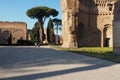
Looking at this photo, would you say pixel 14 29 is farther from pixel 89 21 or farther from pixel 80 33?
pixel 80 33

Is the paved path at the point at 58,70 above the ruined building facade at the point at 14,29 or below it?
below

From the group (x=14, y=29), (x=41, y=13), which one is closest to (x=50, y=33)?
(x=41, y=13)

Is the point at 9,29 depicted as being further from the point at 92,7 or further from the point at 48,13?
the point at 92,7

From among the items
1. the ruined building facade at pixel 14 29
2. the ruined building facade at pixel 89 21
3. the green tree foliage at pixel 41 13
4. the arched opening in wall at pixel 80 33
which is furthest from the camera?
the ruined building facade at pixel 14 29

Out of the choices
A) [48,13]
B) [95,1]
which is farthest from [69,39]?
[48,13]

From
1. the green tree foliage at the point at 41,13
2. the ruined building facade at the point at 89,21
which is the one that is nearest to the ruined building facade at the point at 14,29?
the green tree foliage at the point at 41,13

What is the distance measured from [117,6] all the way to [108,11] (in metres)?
27.9

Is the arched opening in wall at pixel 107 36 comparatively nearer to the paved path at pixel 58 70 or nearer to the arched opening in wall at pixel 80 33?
the arched opening in wall at pixel 80 33

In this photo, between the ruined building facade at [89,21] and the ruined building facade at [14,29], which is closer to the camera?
the ruined building facade at [89,21]

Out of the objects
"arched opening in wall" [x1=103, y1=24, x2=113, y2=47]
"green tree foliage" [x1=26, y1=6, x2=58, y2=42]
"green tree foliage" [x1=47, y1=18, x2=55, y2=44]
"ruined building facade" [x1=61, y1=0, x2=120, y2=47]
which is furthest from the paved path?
"green tree foliage" [x1=47, y1=18, x2=55, y2=44]

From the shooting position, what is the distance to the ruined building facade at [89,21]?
51244mm

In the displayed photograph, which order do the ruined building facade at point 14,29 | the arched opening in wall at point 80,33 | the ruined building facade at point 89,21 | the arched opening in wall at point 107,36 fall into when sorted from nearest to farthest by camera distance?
the ruined building facade at point 89,21 < the arched opening in wall at point 80,33 < the arched opening in wall at point 107,36 < the ruined building facade at point 14,29

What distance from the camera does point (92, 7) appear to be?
55781 mm

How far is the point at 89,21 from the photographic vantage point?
55094 millimetres
